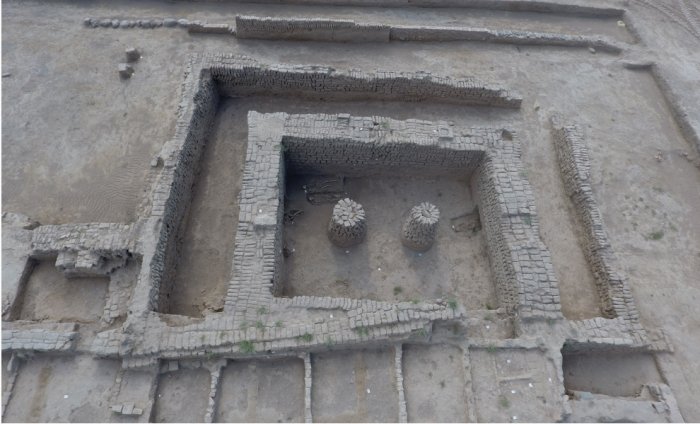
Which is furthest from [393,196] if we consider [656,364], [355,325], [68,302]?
[68,302]

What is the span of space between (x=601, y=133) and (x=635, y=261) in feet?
12.5

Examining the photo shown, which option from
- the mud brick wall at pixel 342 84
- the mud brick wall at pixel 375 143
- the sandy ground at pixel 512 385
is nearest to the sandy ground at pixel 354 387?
the sandy ground at pixel 512 385

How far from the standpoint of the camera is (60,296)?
831 centimetres

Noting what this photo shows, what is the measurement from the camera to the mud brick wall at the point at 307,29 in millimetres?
12047

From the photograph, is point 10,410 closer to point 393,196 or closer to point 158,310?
point 158,310

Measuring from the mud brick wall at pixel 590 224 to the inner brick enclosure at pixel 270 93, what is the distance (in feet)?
5.69

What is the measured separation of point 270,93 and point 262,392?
7647mm

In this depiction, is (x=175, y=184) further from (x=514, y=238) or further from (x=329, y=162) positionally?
(x=514, y=238)

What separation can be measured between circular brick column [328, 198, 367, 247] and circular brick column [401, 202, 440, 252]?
100cm

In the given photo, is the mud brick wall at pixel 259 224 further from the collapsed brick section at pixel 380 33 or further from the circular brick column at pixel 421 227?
the collapsed brick section at pixel 380 33

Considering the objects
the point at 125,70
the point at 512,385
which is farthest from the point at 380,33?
the point at 512,385

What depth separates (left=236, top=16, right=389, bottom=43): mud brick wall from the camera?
12.0 meters

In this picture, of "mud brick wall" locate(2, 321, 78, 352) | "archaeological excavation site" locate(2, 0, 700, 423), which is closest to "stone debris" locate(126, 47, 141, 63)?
"archaeological excavation site" locate(2, 0, 700, 423)

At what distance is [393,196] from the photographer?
10.5m
